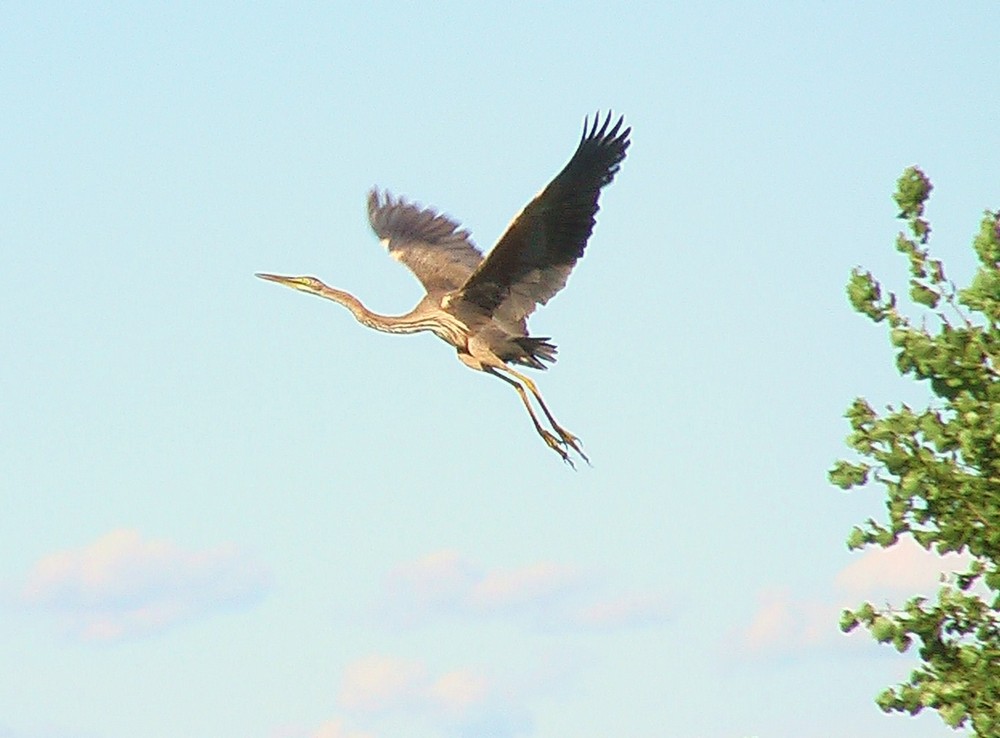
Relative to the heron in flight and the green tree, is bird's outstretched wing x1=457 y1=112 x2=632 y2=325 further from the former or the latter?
the green tree

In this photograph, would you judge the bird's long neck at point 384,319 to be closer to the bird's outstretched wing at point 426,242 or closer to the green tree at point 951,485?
the bird's outstretched wing at point 426,242

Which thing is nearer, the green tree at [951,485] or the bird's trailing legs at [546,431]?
the green tree at [951,485]

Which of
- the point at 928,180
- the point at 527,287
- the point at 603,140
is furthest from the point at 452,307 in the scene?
the point at 928,180

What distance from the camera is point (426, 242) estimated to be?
2042 centimetres

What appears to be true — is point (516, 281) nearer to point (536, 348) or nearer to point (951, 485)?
point (536, 348)

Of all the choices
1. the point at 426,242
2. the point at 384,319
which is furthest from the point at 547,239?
the point at 426,242

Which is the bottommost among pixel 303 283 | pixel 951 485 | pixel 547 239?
pixel 951 485

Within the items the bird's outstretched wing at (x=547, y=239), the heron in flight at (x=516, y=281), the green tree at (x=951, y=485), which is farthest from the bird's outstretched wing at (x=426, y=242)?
the green tree at (x=951, y=485)

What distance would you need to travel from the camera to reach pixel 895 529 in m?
8.59

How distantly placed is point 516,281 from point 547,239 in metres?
0.73

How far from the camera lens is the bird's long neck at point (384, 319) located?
17.8 m

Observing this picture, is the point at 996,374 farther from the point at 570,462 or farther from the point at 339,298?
the point at 339,298

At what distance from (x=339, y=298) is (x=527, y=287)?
278 centimetres

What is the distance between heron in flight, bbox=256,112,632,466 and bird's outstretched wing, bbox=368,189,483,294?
0.02m
